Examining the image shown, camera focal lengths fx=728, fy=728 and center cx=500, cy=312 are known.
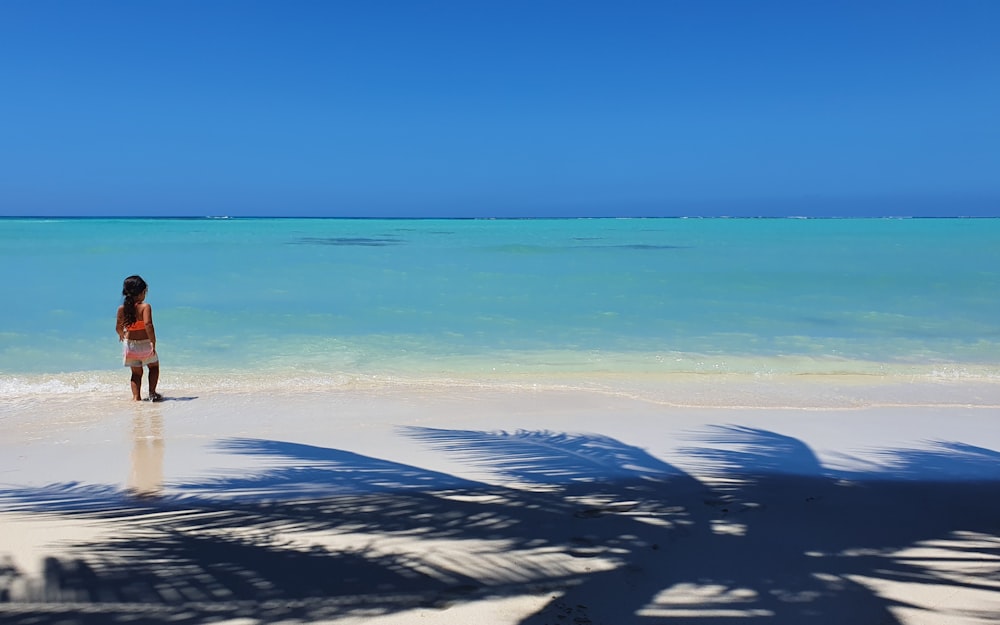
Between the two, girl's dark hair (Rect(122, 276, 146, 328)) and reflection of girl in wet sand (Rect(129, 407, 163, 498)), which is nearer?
reflection of girl in wet sand (Rect(129, 407, 163, 498))

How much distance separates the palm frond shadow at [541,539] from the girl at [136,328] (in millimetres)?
2268

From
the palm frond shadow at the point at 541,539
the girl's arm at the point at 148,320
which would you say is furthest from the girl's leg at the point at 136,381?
the palm frond shadow at the point at 541,539

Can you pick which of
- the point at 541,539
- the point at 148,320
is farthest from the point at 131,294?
the point at 541,539

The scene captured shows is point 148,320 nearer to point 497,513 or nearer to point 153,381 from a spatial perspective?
point 153,381

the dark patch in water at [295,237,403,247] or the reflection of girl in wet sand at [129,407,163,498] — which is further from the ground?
the dark patch in water at [295,237,403,247]

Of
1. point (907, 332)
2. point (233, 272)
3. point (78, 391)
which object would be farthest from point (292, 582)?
point (233, 272)

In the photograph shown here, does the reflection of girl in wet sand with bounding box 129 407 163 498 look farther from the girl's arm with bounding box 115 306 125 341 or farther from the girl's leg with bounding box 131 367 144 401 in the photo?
the girl's arm with bounding box 115 306 125 341

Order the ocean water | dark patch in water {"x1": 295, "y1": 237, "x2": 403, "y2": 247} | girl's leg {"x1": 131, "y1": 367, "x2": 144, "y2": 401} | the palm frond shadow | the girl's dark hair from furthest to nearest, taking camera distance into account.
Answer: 1. dark patch in water {"x1": 295, "y1": 237, "x2": 403, "y2": 247}
2. the ocean water
3. girl's leg {"x1": 131, "y1": 367, "x2": 144, "y2": 401}
4. the girl's dark hair
5. the palm frond shadow

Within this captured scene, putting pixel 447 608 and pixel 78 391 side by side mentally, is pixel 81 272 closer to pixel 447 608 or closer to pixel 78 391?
pixel 78 391

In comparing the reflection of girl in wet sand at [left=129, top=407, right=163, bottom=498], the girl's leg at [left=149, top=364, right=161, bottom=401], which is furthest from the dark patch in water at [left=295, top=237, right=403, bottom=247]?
the reflection of girl in wet sand at [left=129, top=407, right=163, bottom=498]

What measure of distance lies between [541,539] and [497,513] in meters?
0.42

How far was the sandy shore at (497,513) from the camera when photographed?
2.76 m

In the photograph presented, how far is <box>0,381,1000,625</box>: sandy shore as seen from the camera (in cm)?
276

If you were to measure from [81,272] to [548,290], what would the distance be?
14.4 m
